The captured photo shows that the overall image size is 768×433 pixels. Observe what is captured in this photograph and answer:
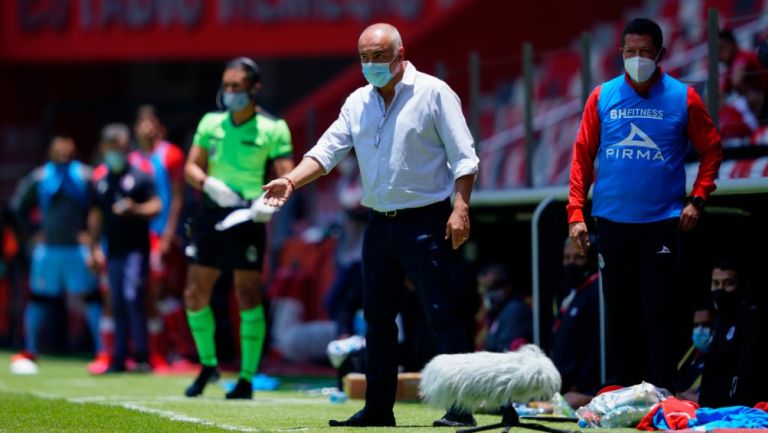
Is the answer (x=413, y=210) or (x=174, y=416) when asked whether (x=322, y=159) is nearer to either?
(x=413, y=210)

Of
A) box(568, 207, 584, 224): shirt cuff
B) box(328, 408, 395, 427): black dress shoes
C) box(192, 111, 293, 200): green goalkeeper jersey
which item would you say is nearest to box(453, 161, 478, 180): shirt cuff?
box(568, 207, 584, 224): shirt cuff

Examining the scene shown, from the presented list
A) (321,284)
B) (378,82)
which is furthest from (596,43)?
(378,82)

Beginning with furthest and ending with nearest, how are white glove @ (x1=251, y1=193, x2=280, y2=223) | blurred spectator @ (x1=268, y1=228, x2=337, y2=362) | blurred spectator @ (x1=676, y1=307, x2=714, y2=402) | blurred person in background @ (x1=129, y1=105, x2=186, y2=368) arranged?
blurred spectator @ (x1=268, y1=228, x2=337, y2=362) < blurred person in background @ (x1=129, y1=105, x2=186, y2=368) < white glove @ (x1=251, y1=193, x2=280, y2=223) < blurred spectator @ (x1=676, y1=307, x2=714, y2=402)

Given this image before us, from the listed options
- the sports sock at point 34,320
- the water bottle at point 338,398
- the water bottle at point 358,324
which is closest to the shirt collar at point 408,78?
the water bottle at point 338,398

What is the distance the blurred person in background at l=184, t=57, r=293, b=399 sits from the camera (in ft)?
32.0

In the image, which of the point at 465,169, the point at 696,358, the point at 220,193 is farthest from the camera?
the point at 220,193

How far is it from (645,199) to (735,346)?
1.08m

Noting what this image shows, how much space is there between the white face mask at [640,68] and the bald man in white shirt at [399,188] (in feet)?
2.86

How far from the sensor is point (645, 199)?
7512 mm

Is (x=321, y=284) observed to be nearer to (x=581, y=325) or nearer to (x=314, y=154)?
(x=581, y=325)

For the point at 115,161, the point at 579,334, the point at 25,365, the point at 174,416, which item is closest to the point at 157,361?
the point at 25,365

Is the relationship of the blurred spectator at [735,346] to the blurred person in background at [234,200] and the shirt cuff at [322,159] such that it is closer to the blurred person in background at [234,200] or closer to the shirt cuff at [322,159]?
the shirt cuff at [322,159]

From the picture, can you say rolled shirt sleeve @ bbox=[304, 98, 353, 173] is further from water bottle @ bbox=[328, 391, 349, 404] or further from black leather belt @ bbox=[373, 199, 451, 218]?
water bottle @ bbox=[328, 391, 349, 404]

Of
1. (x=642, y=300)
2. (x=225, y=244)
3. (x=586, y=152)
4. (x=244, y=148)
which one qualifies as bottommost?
(x=642, y=300)
